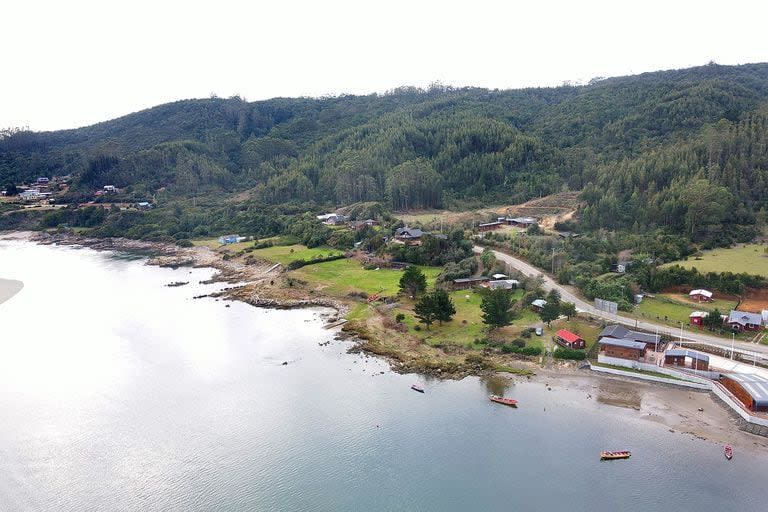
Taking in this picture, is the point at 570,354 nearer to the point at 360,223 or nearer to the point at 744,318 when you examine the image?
the point at 744,318

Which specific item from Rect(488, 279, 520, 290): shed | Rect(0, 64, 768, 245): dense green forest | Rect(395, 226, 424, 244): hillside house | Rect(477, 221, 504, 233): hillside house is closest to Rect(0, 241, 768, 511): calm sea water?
Rect(488, 279, 520, 290): shed

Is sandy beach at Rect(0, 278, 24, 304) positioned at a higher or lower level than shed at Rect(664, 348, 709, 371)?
higher

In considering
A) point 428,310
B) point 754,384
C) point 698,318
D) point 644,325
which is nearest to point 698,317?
point 698,318

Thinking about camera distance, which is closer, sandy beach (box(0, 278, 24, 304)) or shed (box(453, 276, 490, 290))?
shed (box(453, 276, 490, 290))

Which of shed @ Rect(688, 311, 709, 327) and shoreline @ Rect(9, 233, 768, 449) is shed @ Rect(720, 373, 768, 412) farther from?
shed @ Rect(688, 311, 709, 327)

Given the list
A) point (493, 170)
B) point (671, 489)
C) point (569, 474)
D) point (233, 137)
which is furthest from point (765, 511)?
point (233, 137)

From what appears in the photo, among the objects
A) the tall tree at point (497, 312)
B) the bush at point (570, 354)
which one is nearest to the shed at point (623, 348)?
the bush at point (570, 354)

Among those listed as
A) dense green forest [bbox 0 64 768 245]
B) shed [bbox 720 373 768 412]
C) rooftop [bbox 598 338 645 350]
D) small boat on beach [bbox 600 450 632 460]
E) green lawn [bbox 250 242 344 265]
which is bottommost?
small boat on beach [bbox 600 450 632 460]
